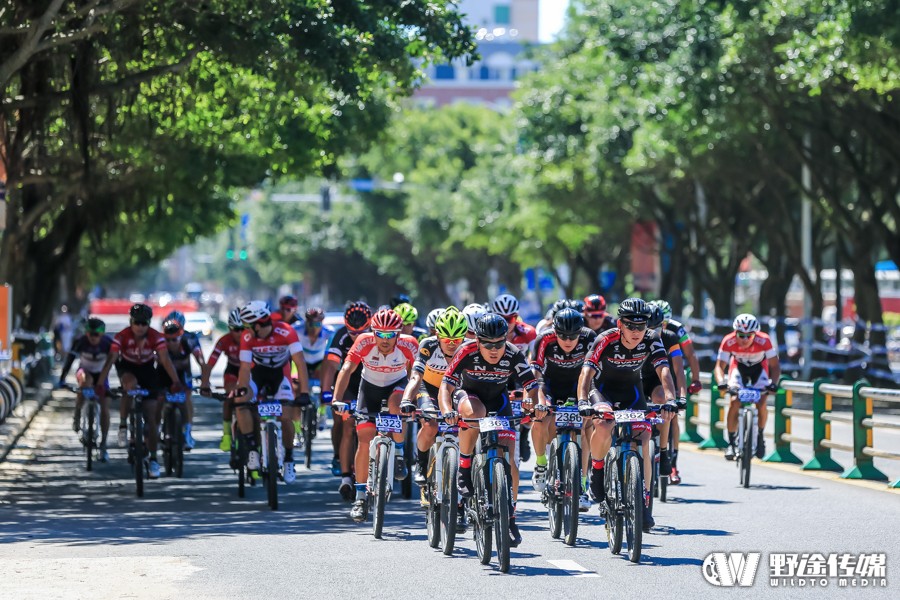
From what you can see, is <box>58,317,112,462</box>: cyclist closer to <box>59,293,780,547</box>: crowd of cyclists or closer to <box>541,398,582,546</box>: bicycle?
<box>59,293,780,547</box>: crowd of cyclists

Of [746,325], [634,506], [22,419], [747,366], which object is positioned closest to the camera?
[634,506]

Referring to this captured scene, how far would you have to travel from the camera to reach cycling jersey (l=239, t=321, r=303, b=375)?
16.4 metres

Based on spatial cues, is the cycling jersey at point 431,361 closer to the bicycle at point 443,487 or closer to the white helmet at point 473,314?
the white helmet at point 473,314

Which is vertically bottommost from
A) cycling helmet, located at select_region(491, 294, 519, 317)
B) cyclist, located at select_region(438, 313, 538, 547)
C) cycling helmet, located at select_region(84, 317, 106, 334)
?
cyclist, located at select_region(438, 313, 538, 547)

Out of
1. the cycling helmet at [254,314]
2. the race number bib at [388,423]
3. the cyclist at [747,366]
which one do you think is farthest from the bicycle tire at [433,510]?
the cyclist at [747,366]

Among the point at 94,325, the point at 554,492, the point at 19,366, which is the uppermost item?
the point at 94,325

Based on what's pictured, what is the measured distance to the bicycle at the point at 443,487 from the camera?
12242 mm

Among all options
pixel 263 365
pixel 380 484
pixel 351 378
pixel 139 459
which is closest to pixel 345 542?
pixel 380 484

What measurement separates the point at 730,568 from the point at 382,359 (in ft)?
13.3

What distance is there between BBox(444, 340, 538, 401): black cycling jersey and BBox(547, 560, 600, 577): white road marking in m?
1.28

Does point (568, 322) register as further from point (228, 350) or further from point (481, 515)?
point (228, 350)

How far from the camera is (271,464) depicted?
51.5 ft

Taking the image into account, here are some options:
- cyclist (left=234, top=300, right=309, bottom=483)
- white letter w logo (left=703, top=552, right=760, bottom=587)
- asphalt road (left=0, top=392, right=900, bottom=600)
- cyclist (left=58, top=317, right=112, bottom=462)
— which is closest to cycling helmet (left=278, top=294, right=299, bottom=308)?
cyclist (left=58, top=317, right=112, bottom=462)

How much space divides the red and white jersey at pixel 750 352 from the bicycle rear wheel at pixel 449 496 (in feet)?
22.6
